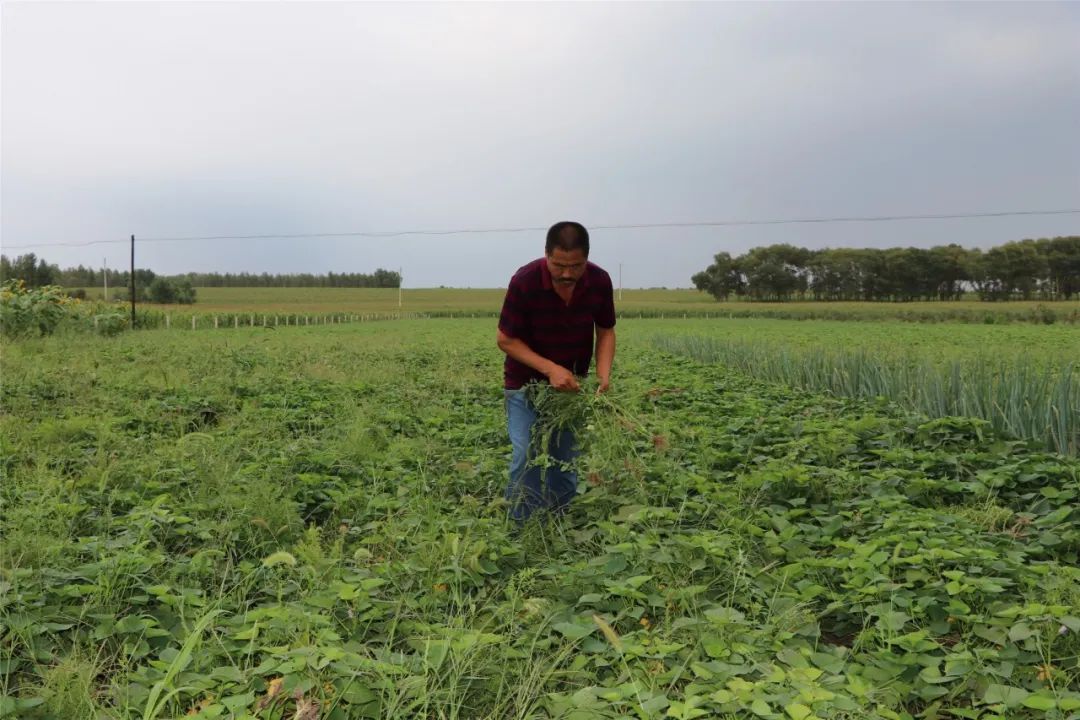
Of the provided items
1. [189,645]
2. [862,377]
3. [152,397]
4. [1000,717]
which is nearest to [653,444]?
[1000,717]

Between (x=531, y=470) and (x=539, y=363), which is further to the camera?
(x=531, y=470)

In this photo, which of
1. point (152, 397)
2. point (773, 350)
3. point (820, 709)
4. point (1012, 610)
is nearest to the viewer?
point (820, 709)

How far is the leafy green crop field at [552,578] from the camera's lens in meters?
2.24

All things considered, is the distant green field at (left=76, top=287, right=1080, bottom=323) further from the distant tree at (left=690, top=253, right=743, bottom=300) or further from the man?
the man

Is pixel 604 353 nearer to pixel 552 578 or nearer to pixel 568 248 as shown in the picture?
pixel 568 248

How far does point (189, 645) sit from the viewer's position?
225 centimetres

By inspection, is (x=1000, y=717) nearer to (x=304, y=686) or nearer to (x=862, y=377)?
(x=304, y=686)

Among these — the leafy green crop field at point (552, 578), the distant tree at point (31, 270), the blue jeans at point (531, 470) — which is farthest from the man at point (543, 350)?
the distant tree at point (31, 270)

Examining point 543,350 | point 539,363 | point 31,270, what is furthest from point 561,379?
point 31,270

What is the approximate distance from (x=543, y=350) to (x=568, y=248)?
655 millimetres

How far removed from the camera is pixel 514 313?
13.0 ft

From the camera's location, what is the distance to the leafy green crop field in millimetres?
2236

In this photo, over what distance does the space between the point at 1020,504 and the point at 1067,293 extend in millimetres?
61981

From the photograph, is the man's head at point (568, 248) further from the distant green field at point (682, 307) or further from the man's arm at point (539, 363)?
the distant green field at point (682, 307)
